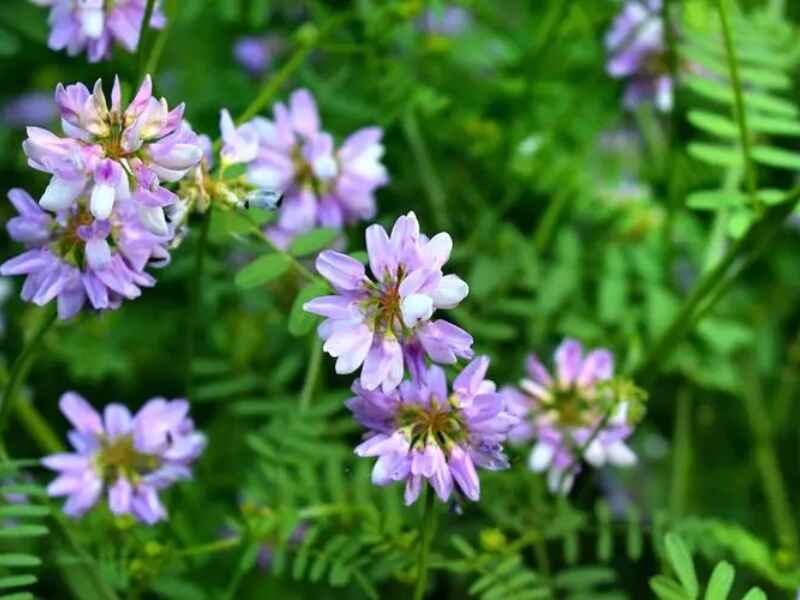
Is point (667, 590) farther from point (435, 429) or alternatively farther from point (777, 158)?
point (777, 158)

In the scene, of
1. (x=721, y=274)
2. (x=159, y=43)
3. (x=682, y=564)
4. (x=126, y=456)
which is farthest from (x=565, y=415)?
(x=159, y=43)

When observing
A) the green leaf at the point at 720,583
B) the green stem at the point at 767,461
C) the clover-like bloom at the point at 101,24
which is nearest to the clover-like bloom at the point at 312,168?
the clover-like bloom at the point at 101,24

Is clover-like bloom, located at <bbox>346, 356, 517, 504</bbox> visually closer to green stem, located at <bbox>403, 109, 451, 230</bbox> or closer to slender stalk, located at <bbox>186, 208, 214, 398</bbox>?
slender stalk, located at <bbox>186, 208, 214, 398</bbox>

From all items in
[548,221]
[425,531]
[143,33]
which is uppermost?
[143,33]

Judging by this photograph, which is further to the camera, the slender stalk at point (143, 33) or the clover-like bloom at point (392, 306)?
the slender stalk at point (143, 33)

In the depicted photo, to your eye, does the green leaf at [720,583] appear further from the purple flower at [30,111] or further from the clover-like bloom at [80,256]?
the purple flower at [30,111]

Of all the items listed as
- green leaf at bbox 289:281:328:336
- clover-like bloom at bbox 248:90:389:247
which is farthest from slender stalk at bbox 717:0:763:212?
green leaf at bbox 289:281:328:336

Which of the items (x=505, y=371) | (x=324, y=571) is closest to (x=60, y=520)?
(x=324, y=571)
